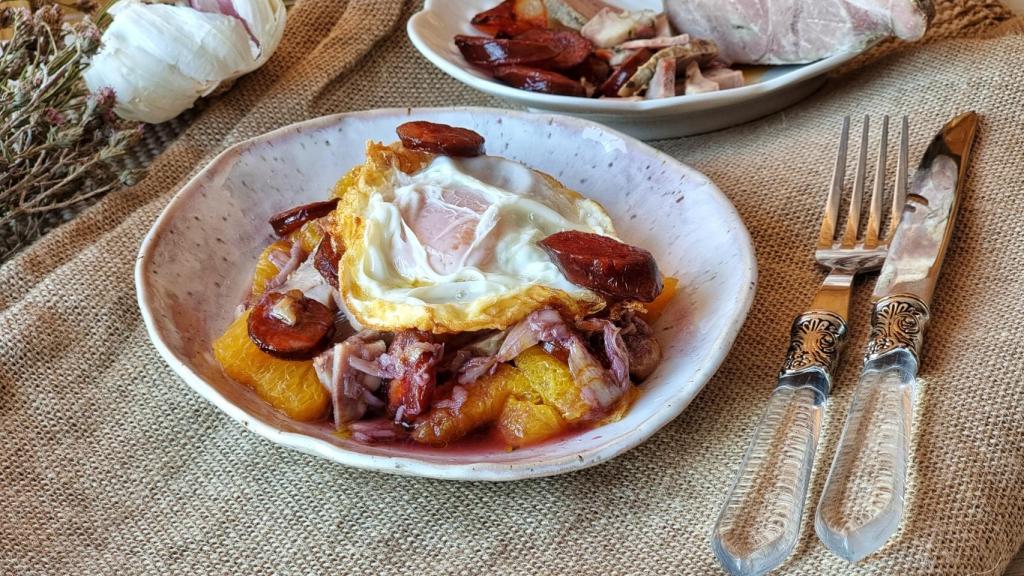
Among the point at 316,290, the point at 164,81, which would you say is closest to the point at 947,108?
the point at 316,290

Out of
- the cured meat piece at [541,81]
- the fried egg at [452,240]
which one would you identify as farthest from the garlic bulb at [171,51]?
the fried egg at [452,240]

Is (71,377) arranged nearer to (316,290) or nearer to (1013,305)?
(316,290)

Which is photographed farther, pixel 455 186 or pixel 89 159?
pixel 89 159

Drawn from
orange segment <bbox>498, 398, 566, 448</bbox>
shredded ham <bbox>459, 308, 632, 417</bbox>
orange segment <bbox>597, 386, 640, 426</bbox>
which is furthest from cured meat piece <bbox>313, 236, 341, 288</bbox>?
orange segment <bbox>597, 386, 640, 426</bbox>

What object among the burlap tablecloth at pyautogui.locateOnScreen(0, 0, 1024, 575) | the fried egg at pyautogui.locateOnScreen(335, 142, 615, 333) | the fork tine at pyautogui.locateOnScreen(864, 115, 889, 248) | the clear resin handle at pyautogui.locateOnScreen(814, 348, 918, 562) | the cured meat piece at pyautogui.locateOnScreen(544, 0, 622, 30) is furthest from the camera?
the cured meat piece at pyautogui.locateOnScreen(544, 0, 622, 30)

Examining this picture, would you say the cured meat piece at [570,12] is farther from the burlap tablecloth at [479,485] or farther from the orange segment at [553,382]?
the orange segment at [553,382]

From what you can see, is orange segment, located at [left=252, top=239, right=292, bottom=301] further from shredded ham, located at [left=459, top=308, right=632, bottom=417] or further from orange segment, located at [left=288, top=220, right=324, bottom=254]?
shredded ham, located at [left=459, top=308, right=632, bottom=417]

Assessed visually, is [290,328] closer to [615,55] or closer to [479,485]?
[479,485]
